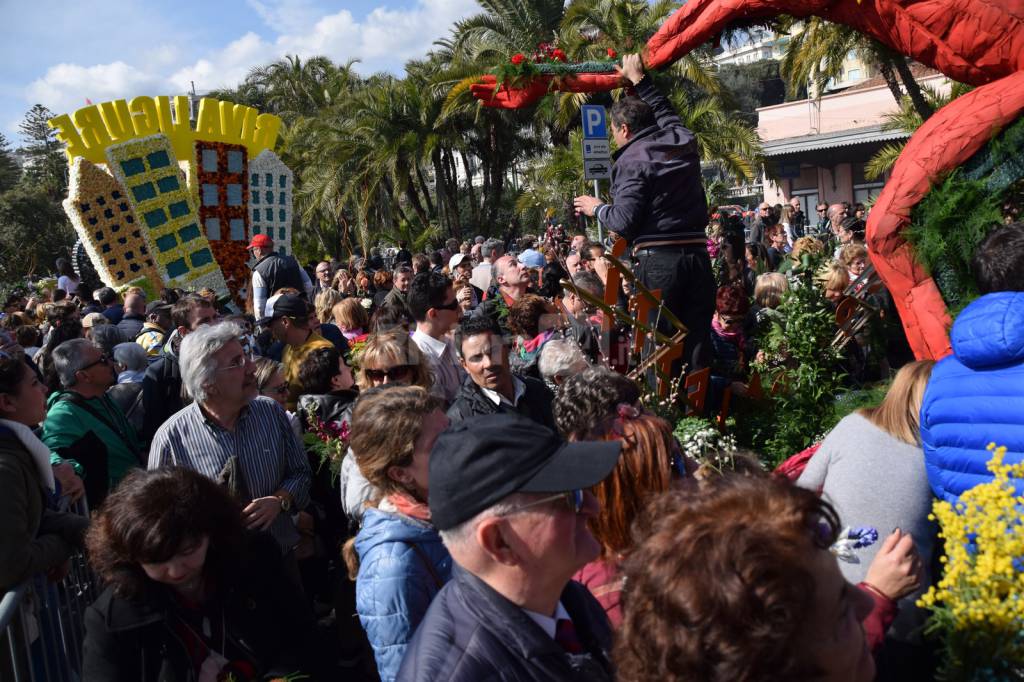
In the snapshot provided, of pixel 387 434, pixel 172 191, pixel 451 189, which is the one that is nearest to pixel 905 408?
pixel 387 434

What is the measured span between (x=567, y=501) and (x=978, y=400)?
150cm

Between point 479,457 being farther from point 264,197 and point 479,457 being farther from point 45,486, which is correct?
point 264,197

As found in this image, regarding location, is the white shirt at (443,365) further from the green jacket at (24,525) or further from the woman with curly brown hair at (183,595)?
the woman with curly brown hair at (183,595)

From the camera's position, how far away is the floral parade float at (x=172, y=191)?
37.6ft

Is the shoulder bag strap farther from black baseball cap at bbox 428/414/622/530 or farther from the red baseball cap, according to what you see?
the red baseball cap

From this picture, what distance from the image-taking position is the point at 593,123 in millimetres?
8078

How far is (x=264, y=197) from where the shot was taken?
1311 cm

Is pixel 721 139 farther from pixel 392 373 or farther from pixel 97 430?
pixel 97 430

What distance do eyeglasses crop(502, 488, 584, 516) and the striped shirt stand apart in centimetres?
223

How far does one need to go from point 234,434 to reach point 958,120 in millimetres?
3970

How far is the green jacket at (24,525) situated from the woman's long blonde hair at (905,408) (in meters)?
3.09

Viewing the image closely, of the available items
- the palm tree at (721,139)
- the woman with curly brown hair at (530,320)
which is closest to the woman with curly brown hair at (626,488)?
the woman with curly brown hair at (530,320)

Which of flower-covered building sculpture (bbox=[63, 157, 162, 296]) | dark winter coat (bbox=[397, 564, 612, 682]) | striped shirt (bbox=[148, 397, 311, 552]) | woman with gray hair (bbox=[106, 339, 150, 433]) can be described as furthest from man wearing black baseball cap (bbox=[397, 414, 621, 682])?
flower-covered building sculpture (bbox=[63, 157, 162, 296])

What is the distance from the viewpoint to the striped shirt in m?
3.80
